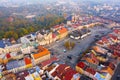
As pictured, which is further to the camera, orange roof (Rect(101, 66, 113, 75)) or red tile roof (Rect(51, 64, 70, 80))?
orange roof (Rect(101, 66, 113, 75))

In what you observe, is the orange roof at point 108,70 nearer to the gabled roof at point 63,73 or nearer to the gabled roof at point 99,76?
the gabled roof at point 99,76

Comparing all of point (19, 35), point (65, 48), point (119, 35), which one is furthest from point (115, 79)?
point (19, 35)

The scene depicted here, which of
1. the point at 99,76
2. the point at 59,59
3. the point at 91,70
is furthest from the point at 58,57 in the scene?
the point at 99,76

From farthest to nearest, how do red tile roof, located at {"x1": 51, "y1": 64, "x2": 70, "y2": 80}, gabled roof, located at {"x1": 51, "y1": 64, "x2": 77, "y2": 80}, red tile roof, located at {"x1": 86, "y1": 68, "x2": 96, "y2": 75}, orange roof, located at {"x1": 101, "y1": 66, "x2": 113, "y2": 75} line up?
orange roof, located at {"x1": 101, "y1": 66, "x2": 113, "y2": 75} < red tile roof, located at {"x1": 86, "y1": 68, "x2": 96, "y2": 75} < red tile roof, located at {"x1": 51, "y1": 64, "x2": 70, "y2": 80} < gabled roof, located at {"x1": 51, "y1": 64, "x2": 77, "y2": 80}

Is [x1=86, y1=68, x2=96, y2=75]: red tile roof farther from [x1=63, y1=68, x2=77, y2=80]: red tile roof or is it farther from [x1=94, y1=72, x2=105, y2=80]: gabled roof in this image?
[x1=63, y1=68, x2=77, y2=80]: red tile roof

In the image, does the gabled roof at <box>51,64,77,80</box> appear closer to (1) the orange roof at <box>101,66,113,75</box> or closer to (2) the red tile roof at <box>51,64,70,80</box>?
(2) the red tile roof at <box>51,64,70,80</box>

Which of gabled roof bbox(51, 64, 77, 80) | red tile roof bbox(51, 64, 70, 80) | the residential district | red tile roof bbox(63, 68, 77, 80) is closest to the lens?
red tile roof bbox(63, 68, 77, 80)

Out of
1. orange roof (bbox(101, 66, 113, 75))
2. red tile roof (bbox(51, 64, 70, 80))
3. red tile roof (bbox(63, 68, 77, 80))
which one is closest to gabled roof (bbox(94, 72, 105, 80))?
orange roof (bbox(101, 66, 113, 75))

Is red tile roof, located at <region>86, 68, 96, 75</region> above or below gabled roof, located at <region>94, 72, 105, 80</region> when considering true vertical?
above

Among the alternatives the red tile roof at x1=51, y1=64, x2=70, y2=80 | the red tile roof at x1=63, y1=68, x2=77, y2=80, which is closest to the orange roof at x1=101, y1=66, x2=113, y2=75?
the red tile roof at x1=63, y1=68, x2=77, y2=80
